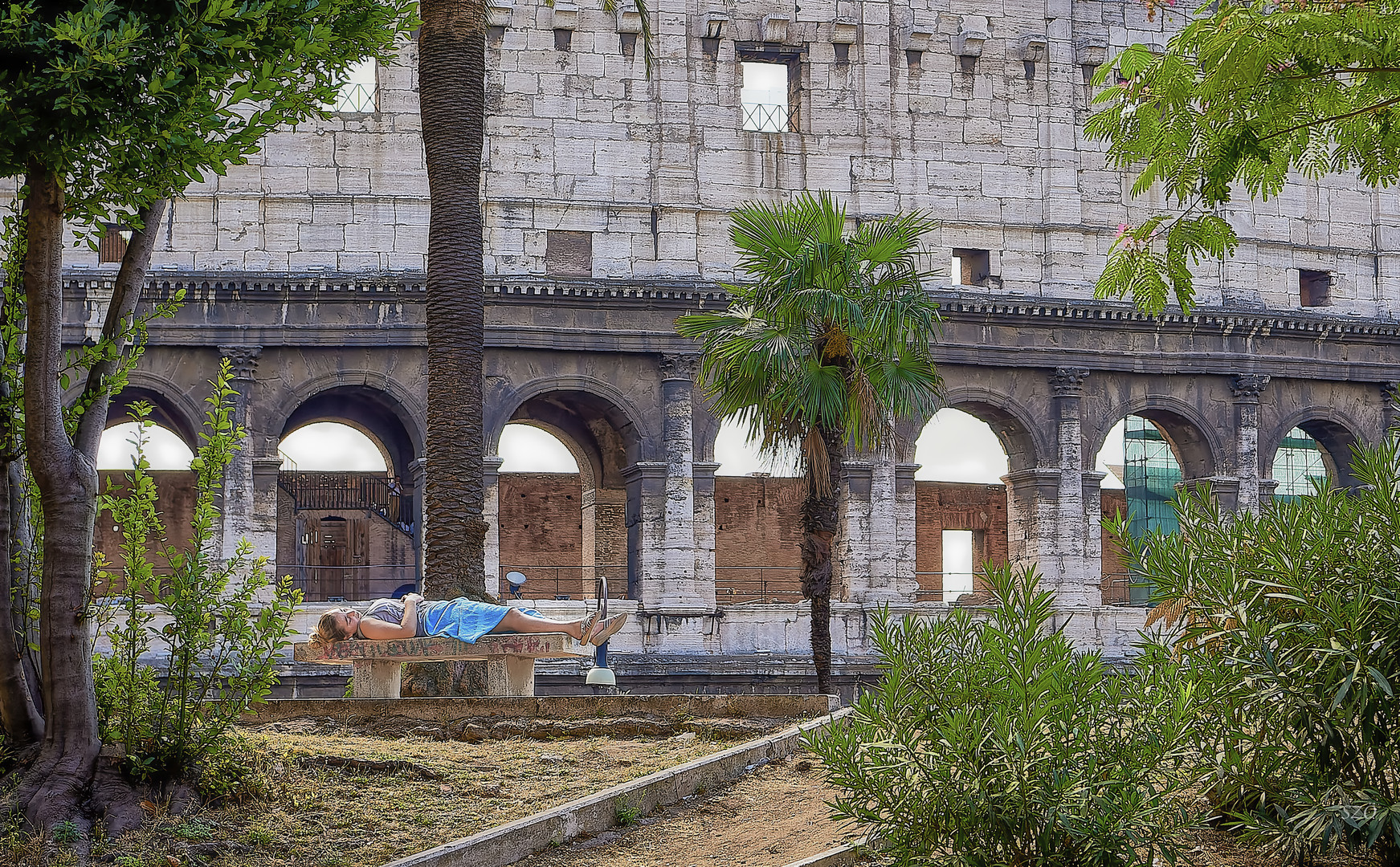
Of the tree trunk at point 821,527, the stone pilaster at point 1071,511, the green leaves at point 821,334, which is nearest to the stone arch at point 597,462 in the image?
the stone pilaster at point 1071,511

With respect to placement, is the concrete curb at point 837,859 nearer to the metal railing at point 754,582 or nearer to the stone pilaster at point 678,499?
the stone pilaster at point 678,499

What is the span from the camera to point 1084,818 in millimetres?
6578

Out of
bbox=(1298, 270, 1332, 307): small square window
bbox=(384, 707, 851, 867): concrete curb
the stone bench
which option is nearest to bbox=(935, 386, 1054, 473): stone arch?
bbox=(1298, 270, 1332, 307): small square window

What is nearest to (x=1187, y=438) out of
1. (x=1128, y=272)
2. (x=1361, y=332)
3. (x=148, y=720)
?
(x=1361, y=332)

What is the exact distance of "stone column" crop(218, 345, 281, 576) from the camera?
28234mm

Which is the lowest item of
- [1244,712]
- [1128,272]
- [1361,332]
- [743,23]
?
[1244,712]

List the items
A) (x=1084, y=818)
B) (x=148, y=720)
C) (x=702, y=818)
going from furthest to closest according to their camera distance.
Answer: (x=702, y=818), (x=148, y=720), (x=1084, y=818)

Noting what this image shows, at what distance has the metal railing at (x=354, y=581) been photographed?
115 feet

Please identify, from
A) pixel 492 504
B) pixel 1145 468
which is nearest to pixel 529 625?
pixel 492 504

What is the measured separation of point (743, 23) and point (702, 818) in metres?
24.1

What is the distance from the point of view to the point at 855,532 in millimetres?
30234

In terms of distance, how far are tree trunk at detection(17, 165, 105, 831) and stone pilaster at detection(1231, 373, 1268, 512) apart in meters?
27.8

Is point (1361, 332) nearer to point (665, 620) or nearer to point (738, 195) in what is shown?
point (738, 195)

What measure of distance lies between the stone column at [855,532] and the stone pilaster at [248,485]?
1026cm
